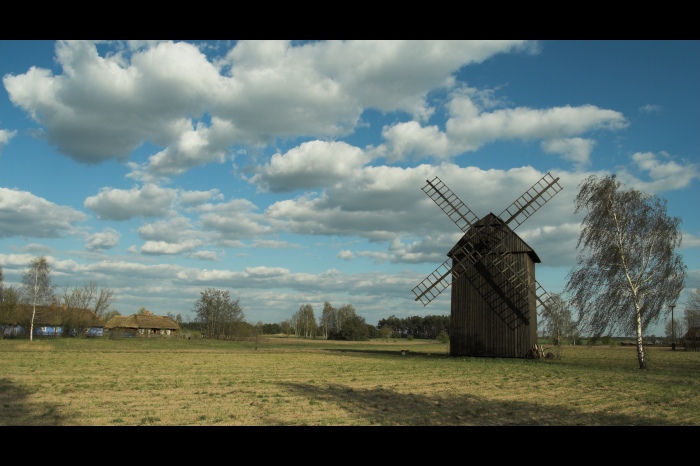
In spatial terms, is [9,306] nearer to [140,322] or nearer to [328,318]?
[140,322]

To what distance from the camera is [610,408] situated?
49.0 ft

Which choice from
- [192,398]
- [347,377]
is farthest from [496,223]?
[192,398]

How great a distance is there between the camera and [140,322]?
102m

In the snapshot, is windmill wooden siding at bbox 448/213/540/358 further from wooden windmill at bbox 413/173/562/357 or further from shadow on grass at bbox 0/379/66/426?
shadow on grass at bbox 0/379/66/426

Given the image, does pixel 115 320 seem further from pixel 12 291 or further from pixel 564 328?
pixel 564 328

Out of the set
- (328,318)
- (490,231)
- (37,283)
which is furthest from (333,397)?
(328,318)

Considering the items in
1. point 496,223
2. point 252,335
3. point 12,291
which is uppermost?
point 496,223

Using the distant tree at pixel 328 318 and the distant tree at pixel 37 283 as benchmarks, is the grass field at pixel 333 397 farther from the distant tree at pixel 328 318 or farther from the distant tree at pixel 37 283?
the distant tree at pixel 328 318

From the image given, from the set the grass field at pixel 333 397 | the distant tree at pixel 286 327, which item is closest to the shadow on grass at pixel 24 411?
the grass field at pixel 333 397

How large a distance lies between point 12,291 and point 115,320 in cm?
3255

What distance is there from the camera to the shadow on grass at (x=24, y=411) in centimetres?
1140

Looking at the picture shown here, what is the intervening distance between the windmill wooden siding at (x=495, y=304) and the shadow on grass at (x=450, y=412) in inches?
754

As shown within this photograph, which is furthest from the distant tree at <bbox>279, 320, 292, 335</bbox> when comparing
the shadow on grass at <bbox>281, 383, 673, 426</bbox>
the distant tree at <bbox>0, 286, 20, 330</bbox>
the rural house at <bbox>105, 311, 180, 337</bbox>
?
the shadow on grass at <bbox>281, 383, 673, 426</bbox>
